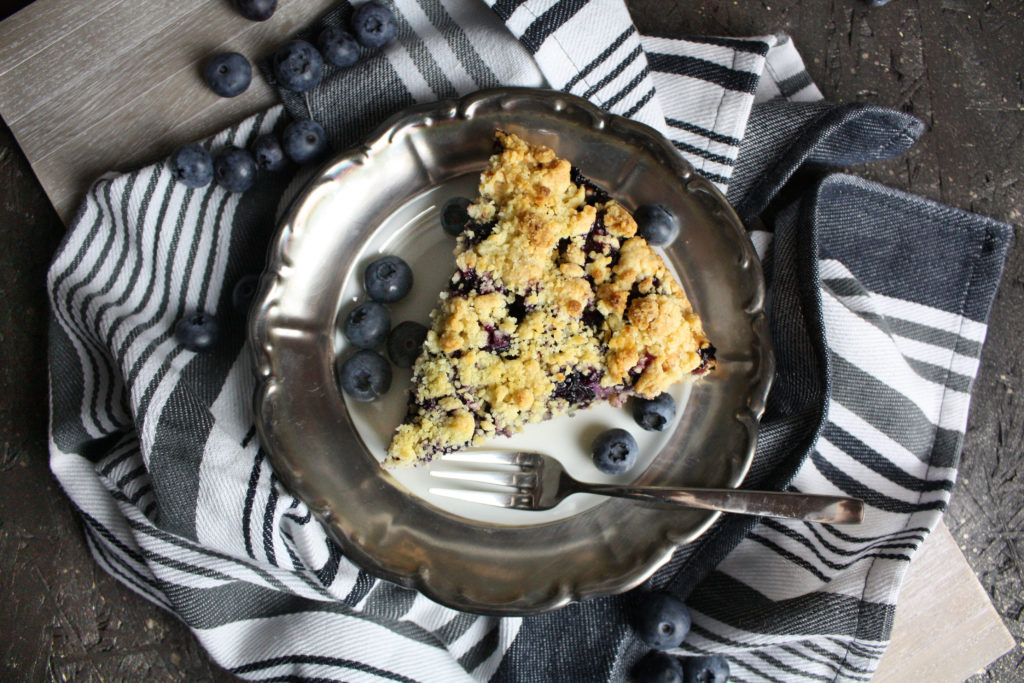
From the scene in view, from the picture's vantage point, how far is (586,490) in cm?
224

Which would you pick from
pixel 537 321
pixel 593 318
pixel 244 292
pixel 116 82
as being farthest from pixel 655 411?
pixel 116 82

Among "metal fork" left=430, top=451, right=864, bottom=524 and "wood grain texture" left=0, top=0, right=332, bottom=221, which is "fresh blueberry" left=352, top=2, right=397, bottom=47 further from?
"metal fork" left=430, top=451, right=864, bottom=524

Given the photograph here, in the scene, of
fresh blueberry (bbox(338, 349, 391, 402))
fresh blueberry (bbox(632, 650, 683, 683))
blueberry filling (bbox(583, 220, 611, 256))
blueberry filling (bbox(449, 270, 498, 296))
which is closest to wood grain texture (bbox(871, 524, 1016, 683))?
fresh blueberry (bbox(632, 650, 683, 683))

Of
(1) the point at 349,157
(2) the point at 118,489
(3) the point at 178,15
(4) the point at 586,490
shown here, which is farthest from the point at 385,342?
(3) the point at 178,15

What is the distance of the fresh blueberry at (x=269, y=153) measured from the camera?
240 centimetres

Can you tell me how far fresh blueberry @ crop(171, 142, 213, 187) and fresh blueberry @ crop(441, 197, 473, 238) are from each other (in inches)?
29.6

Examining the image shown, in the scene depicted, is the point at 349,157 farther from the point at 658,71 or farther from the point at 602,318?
the point at 658,71

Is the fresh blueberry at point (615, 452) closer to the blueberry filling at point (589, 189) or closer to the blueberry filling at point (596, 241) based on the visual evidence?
the blueberry filling at point (596, 241)

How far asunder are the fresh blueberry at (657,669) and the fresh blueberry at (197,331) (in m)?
1.71

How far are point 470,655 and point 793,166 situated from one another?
1.93 meters

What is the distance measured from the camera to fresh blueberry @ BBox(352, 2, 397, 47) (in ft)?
7.95

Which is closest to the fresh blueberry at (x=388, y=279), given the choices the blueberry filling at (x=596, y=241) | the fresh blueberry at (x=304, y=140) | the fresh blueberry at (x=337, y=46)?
the fresh blueberry at (x=304, y=140)

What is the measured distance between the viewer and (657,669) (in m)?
2.46

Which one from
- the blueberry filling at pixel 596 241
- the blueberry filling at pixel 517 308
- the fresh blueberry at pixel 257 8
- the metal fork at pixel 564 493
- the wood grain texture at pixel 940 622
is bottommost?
the wood grain texture at pixel 940 622
